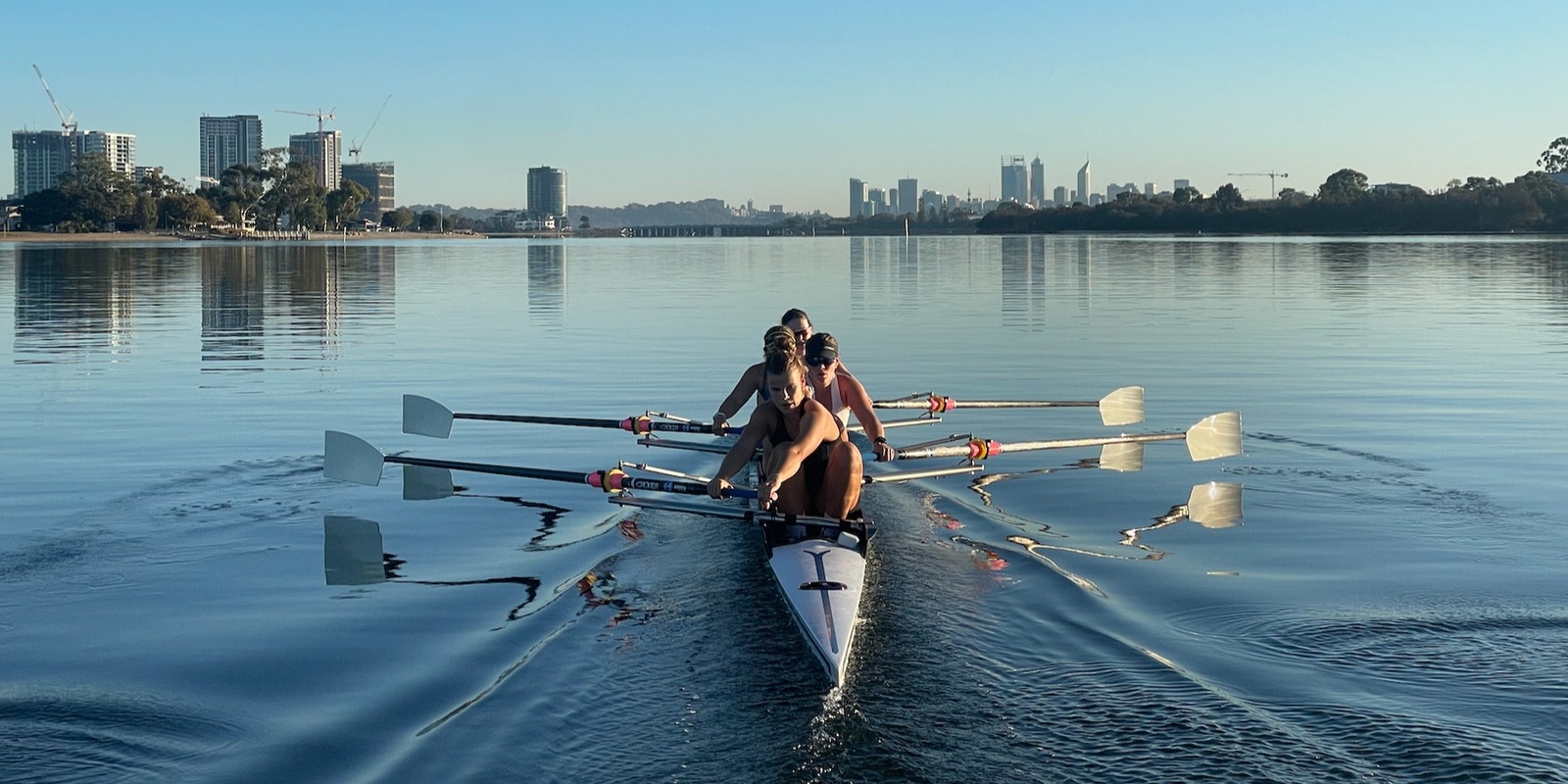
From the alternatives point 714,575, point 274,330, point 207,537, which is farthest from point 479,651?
point 274,330

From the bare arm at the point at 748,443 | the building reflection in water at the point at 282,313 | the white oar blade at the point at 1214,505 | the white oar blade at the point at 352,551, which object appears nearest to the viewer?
the bare arm at the point at 748,443

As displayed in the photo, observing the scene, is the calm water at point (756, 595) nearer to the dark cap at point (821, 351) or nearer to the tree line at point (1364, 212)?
the dark cap at point (821, 351)

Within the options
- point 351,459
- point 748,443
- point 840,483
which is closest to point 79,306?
point 351,459

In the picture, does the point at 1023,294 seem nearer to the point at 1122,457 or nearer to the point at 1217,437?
the point at 1122,457

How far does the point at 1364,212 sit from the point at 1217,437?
509 ft

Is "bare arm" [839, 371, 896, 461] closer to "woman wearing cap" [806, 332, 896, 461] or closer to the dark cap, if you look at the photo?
"woman wearing cap" [806, 332, 896, 461]

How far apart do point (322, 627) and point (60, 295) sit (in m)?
39.0

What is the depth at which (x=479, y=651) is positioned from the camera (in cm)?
815

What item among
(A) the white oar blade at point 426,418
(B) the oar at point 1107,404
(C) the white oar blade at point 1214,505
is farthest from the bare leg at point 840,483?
(A) the white oar blade at point 426,418

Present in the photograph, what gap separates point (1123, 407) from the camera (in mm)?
15398

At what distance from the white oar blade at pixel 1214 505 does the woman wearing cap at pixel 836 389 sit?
8.99ft

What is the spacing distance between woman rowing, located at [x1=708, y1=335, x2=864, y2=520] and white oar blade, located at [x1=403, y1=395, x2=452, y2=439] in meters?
5.43

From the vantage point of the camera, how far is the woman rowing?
30.6 feet

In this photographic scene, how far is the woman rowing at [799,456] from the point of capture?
933 centimetres
